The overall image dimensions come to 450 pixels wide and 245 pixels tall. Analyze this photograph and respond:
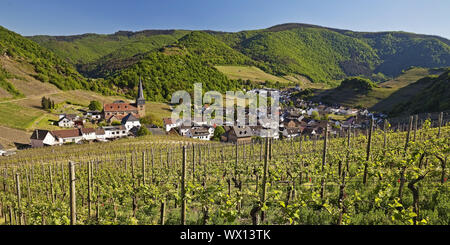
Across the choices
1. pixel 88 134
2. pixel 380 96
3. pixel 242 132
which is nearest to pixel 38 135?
pixel 88 134

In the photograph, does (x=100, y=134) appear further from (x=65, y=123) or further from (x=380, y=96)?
(x=380, y=96)

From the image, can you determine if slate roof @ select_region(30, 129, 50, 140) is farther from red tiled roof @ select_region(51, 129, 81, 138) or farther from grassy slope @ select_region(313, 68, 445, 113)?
grassy slope @ select_region(313, 68, 445, 113)

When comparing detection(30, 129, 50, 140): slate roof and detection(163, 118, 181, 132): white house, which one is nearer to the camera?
detection(30, 129, 50, 140): slate roof

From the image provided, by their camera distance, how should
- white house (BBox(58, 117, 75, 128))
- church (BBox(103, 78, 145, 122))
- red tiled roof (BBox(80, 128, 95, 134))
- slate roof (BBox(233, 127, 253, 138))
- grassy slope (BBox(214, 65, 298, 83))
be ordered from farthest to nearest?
grassy slope (BBox(214, 65, 298, 83))
church (BBox(103, 78, 145, 122))
white house (BBox(58, 117, 75, 128))
slate roof (BBox(233, 127, 253, 138))
red tiled roof (BBox(80, 128, 95, 134))

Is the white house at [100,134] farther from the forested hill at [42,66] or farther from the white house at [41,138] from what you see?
the forested hill at [42,66]

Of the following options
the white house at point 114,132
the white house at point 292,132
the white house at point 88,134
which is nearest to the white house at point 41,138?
the white house at point 88,134

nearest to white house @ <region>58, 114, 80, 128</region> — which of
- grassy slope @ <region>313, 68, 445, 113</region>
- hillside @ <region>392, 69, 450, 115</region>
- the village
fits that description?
the village

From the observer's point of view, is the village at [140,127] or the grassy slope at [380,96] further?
the grassy slope at [380,96]

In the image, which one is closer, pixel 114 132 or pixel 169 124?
pixel 114 132

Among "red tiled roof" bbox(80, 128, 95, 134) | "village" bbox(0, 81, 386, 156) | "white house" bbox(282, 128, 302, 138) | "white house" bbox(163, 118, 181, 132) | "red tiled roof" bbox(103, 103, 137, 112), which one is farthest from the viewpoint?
"red tiled roof" bbox(103, 103, 137, 112)

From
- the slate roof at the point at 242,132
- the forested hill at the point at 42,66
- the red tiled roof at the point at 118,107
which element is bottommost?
the slate roof at the point at 242,132

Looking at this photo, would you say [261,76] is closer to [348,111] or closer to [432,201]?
[348,111]
